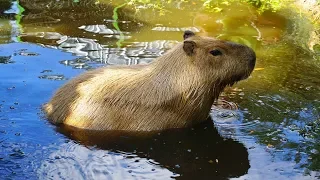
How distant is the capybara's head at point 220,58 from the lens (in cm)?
567

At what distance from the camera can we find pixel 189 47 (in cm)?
560

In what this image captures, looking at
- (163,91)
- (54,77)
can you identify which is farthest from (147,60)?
(163,91)

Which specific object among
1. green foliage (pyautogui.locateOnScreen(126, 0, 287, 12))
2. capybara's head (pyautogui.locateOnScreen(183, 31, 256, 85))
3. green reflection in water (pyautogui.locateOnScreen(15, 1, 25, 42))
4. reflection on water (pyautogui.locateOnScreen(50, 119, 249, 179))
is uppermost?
capybara's head (pyautogui.locateOnScreen(183, 31, 256, 85))

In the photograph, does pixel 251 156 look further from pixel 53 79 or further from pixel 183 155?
pixel 53 79

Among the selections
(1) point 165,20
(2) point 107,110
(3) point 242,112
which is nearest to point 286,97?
(3) point 242,112

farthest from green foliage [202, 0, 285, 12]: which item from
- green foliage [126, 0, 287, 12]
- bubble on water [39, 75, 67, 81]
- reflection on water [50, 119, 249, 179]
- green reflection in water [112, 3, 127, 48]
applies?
reflection on water [50, 119, 249, 179]

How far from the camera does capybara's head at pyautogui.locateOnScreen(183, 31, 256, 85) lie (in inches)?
223

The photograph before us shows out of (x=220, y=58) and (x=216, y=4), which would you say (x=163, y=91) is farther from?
(x=216, y=4)

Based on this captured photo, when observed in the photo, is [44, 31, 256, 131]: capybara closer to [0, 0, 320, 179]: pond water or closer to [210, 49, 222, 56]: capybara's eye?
[210, 49, 222, 56]: capybara's eye

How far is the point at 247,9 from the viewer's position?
34.8ft

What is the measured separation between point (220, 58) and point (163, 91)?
0.68 m

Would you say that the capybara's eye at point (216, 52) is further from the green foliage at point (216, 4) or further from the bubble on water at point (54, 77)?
→ the green foliage at point (216, 4)

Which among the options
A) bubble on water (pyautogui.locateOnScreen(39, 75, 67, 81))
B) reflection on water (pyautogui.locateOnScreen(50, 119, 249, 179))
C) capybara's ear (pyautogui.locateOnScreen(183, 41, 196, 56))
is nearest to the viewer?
reflection on water (pyautogui.locateOnScreen(50, 119, 249, 179))

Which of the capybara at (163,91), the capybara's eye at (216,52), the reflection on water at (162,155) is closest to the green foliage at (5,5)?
the capybara at (163,91)
